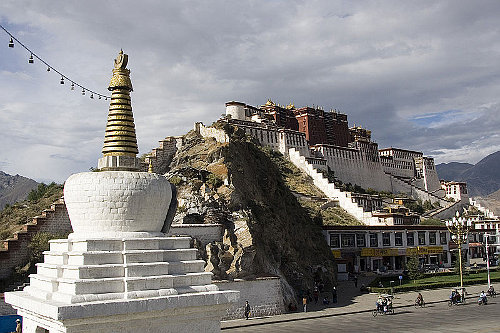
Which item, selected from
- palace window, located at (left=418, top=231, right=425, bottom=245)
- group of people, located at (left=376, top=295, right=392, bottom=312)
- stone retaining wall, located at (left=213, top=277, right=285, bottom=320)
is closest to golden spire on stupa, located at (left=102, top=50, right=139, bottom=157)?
stone retaining wall, located at (left=213, top=277, right=285, bottom=320)

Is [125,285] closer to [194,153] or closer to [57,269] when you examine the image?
[57,269]

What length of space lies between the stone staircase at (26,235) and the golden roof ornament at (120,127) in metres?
18.8

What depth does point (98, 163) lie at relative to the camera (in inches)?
609

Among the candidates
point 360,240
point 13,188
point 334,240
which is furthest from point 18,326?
point 13,188

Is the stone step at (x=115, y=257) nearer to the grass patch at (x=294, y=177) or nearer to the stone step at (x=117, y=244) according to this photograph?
the stone step at (x=117, y=244)

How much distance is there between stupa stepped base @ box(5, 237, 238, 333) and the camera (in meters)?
12.9

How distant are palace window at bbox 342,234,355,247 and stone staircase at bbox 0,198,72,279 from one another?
97.5 feet

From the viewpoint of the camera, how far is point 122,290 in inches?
529

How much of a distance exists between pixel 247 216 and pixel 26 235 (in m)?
14.5

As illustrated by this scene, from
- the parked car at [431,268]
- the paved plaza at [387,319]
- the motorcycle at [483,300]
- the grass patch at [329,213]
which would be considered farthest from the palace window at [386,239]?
the motorcycle at [483,300]

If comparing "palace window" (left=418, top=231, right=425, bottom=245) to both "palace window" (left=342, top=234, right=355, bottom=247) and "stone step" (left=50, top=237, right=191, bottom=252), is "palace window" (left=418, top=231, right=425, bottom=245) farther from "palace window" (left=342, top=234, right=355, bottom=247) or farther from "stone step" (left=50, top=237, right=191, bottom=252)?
"stone step" (left=50, top=237, right=191, bottom=252)

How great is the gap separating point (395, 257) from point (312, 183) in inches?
1123

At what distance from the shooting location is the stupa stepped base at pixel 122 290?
42.2 ft

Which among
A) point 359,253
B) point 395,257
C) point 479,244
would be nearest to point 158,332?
point 359,253
